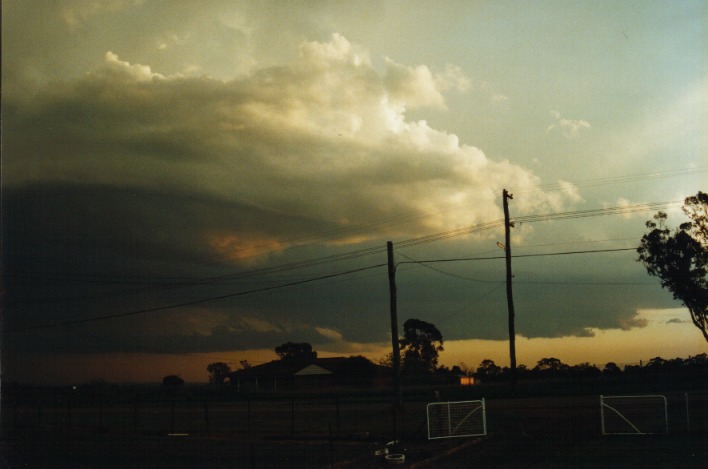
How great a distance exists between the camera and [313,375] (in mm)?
84438

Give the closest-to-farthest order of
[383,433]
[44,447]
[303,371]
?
[44,447]
[383,433]
[303,371]

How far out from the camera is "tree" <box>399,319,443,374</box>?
10912 cm

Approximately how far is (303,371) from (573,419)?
58.9 metres

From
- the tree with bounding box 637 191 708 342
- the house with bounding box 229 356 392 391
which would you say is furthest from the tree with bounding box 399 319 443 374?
the tree with bounding box 637 191 708 342

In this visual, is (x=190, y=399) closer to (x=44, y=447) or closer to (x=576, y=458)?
(x=44, y=447)

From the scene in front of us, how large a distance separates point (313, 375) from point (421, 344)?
1212 inches

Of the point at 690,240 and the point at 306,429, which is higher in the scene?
the point at 690,240

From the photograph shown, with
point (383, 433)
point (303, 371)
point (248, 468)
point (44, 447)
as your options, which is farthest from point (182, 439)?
point (303, 371)

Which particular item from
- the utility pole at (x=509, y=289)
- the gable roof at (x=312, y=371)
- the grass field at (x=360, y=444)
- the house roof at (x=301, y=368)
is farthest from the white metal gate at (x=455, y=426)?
the house roof at (x=301, y=368)

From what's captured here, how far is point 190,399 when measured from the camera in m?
72.0

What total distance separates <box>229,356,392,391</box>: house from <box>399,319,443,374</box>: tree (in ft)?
40.5

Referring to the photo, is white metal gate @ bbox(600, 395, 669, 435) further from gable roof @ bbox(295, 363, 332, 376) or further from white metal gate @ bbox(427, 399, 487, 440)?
gable roof @ bbox(295, 363, 332, 376)

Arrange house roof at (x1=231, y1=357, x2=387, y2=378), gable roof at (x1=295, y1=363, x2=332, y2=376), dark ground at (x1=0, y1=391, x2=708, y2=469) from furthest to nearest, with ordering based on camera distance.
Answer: house roof at (x1=231, y1=357, x2=387, y2=378), gable roof at (x1=295, y1=363, x2=332, y2=376), dark ground at (x1=0, y1=391, x2=708, y2=469)

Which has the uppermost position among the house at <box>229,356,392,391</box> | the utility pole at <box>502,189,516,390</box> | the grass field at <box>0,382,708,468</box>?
the utility pole at <box>502,189,516,390</box>
